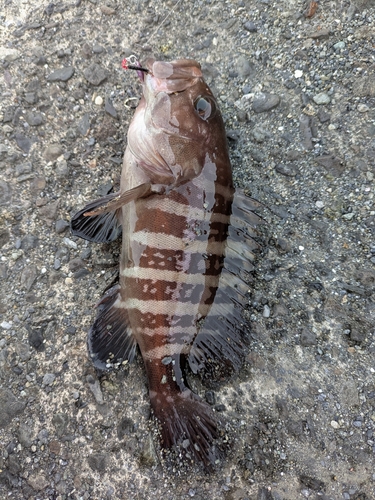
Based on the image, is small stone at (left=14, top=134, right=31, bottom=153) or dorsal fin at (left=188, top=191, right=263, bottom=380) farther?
small stone at (left=14, top=134, right=31, bottom=153)

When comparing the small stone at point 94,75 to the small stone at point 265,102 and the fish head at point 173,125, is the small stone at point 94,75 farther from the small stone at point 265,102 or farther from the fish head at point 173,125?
the small stone at point 265,102

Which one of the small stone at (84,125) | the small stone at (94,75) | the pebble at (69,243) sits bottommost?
the pebble at (69,243)

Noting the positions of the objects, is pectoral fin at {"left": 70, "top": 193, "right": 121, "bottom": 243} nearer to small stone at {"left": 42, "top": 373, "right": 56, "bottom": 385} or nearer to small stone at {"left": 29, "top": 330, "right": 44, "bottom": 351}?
small stone at {"left": 29, "top": 330, "right": 44, "bottom": 351}

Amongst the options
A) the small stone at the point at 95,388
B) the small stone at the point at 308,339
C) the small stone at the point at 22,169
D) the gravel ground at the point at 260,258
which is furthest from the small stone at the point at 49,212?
the small stone at the point at 308,339

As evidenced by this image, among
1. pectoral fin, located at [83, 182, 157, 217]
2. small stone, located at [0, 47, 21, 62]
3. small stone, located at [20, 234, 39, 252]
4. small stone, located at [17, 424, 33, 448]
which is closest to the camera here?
pectoral fin, located at [83, 182, 157, 217]

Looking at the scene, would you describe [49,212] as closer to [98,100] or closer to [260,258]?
[98,100]

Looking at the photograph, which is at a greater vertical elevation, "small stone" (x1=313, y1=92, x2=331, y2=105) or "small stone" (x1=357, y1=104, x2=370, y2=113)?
"small stone" (x1=313, y1=92, x2=331, y2=105)

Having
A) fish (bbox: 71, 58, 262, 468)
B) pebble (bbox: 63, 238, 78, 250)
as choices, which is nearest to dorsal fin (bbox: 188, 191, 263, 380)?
fish (bbox: 71, 58, 262, 468)

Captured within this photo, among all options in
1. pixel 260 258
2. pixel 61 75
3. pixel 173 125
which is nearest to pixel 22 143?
pixel 61 75
